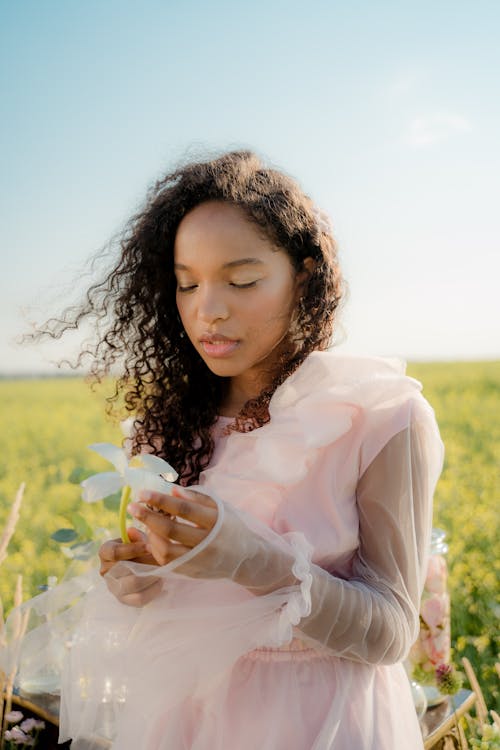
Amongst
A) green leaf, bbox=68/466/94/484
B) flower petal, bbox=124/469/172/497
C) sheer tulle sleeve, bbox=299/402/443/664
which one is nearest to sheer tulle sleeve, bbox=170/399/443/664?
sheer tulle sleeve, bbox=299/402/443/664

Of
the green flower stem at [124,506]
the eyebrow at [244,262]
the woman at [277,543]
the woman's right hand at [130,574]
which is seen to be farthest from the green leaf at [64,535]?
the eyebrow at [244,262]

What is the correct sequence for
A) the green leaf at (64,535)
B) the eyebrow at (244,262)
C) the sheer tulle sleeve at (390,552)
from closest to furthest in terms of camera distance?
the sheer tulle sleeve at (390,552) → the eyebrow at (244,262) → the green leaf at (64,535)

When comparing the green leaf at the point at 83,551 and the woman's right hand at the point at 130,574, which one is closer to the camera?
the woman's right hand at the point at 130,574

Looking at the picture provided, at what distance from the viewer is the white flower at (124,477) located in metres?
1.07

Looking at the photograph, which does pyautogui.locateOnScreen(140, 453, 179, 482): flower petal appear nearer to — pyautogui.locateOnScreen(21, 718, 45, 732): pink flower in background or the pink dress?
the pink dress

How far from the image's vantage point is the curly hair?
1.47 m

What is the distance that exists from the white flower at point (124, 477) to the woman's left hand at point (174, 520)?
3cm

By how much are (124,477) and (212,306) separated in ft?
1.37

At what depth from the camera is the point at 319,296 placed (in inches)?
58.4

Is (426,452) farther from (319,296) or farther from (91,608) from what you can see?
(91,608)

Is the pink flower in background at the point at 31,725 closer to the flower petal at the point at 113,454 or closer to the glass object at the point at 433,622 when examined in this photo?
the glass object at the point at 433,622

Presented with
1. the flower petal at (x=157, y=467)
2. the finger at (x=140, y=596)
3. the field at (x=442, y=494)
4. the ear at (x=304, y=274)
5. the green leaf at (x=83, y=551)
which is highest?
the ear at (x=304, y=274)

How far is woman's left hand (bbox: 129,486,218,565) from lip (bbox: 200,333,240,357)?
409 millimetres

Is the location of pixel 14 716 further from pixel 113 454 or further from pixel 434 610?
pixel 113 454
